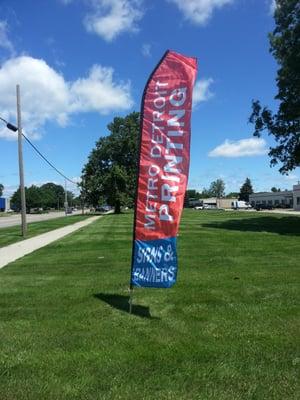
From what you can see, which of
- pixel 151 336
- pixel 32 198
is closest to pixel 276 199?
pixel 32 198

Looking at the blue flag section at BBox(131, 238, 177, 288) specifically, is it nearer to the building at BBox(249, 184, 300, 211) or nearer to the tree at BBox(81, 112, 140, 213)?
the tree at BBox(81, 112, 140, 213)

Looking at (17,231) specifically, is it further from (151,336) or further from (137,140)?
(151,336)

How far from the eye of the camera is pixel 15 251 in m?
17.8

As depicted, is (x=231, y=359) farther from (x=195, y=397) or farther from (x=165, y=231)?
(x=165, y=231)

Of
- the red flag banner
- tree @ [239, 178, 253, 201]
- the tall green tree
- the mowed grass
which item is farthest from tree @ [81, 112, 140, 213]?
tree @ [239, 178, 253, 201]

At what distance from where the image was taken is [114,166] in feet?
273

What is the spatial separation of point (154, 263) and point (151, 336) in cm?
140

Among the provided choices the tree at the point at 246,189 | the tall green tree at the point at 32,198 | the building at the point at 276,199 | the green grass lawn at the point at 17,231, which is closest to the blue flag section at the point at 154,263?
the green grass lawn at the point at 17,231

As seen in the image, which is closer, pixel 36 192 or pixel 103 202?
pixel 103 202

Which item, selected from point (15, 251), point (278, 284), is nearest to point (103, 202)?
point (15, 251)

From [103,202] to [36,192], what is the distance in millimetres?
73788

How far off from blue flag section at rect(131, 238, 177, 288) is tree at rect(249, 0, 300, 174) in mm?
22606

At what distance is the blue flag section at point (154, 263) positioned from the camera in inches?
297

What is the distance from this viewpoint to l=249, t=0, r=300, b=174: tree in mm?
28703
